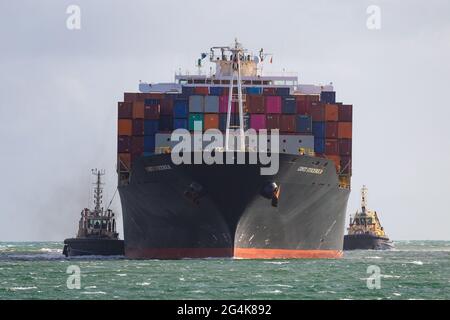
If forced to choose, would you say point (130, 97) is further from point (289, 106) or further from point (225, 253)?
point (225, 253)

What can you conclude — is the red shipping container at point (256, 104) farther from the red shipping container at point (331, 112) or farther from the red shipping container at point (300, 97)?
the red shipping container at point (331, 112)

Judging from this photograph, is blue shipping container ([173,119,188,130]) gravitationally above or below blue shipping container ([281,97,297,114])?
below

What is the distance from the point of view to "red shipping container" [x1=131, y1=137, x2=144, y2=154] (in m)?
81.4

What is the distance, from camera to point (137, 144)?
267ft

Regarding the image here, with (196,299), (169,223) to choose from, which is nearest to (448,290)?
(196,299)

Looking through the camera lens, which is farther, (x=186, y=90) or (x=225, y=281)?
(x=186, y=90)

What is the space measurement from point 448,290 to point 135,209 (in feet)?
99.2

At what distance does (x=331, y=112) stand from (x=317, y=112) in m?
1.55

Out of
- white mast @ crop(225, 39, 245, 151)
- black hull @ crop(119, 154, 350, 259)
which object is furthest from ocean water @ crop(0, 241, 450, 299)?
white mast @ crop(225, 39, 245, 151)

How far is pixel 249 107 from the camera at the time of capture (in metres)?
81.1

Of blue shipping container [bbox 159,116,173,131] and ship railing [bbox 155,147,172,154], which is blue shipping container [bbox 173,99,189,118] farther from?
ship railing [bbox 155,147,172,154]

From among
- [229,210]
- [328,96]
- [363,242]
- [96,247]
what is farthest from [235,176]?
[363,242]

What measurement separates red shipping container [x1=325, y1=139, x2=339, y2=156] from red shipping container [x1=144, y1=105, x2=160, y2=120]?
10.9 m

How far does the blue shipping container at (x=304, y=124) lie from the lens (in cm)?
8038
